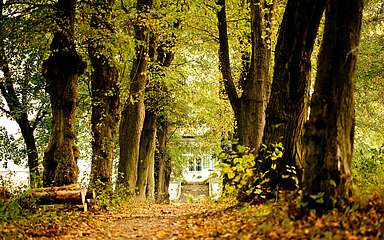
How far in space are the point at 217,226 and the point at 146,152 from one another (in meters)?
14.7

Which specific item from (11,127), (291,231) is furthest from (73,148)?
(11,127)

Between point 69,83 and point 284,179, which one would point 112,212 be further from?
point 284,179

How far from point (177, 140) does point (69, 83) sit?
2031 centimetres

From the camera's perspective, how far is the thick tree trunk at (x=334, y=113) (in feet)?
22.4

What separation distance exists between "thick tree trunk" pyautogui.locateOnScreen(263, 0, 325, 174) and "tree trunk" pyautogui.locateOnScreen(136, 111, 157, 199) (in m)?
12.6

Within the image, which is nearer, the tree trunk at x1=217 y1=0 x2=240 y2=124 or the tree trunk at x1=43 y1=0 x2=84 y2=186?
the tree trunk at x1=43 y1=0 x2=84 y2=186

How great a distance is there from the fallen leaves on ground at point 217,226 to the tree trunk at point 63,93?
56.1 inches

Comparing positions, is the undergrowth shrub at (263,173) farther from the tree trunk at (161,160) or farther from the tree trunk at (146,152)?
the tree trunk at (161,160)

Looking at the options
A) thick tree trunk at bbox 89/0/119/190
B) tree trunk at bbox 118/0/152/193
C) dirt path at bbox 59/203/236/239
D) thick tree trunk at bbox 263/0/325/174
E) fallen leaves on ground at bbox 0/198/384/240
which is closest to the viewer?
fallen leaves on ground at bbox 0/198/384/240

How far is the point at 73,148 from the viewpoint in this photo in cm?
1464

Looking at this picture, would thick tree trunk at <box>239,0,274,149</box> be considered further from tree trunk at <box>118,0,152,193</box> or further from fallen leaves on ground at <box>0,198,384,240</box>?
tree trunk at <box>118,0,152,193</box>

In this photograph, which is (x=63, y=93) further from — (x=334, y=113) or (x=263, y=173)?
(x=334, y=113)

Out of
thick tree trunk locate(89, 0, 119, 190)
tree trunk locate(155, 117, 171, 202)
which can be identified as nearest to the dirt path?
thick tree trunk locate(89, 0, 119, 190)

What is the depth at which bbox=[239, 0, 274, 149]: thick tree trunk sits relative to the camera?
13688 millimetres
